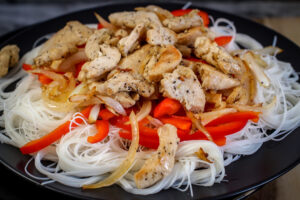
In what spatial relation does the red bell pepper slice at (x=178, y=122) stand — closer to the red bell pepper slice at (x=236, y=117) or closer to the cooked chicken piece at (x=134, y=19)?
the red bell pepper slice at (x=236, y=117)

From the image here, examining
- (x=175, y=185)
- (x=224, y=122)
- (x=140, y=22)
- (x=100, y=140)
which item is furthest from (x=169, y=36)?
(x=175, y=185)

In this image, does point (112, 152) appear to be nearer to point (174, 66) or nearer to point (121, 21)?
point (174, 66)

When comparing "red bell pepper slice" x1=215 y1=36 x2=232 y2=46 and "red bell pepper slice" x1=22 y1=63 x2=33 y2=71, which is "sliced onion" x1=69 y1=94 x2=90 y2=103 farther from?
"red bell pepper slice" x1=215 y1=36 x2=232 y2=46

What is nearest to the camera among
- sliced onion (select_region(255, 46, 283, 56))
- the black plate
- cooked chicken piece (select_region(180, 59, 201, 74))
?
the black plate

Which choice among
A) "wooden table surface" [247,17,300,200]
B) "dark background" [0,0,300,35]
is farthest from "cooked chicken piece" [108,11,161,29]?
"dark background" [0,0,300,35]

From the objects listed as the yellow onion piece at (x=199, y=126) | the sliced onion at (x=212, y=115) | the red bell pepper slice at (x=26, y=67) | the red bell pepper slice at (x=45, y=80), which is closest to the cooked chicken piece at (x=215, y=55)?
the sliced onion at (x=212, y=115)

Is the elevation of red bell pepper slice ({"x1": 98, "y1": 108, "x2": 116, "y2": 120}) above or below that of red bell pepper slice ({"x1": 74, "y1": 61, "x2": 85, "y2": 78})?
below

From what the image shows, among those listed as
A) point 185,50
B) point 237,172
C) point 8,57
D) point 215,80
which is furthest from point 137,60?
point 8,57
